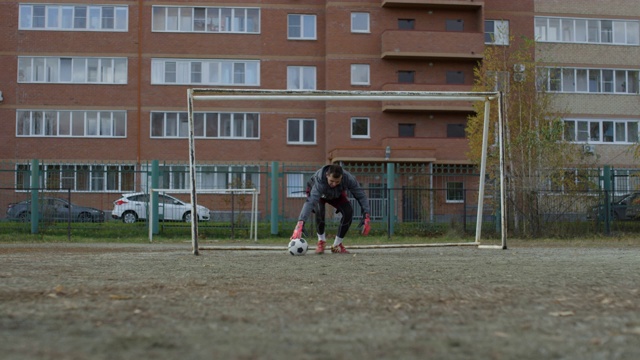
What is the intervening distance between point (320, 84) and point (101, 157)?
38.3 feet

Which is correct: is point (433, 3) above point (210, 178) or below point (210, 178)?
above

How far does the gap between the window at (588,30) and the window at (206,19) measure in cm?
1562

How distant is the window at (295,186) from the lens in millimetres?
23750

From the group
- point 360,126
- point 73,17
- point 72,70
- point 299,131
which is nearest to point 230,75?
point 299,131

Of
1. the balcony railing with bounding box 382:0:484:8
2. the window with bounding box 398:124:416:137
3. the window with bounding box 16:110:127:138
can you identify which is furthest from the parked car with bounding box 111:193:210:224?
the balcony railing with bounding box 382:0:484:8

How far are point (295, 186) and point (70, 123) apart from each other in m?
18.2

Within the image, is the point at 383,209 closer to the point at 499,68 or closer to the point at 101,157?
the point at 499,68

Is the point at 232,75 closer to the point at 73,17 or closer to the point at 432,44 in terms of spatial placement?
the point at 73,17

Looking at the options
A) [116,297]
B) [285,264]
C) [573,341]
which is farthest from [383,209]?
[573,341]

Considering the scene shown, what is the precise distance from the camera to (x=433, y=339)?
157 inches

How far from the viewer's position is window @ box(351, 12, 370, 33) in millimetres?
38344

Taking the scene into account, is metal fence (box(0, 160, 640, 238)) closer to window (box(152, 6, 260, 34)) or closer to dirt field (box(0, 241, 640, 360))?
dirt field (box(0, 241, 640, 360))

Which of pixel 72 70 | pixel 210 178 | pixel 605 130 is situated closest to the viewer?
pixel 210 178

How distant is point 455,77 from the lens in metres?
39.0
